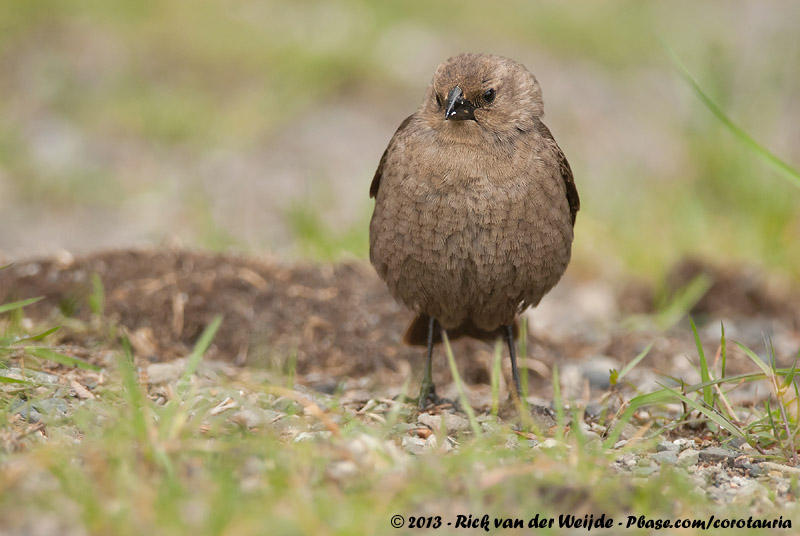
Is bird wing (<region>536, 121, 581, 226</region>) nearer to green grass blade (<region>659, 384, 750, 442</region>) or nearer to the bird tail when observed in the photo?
the bird tail

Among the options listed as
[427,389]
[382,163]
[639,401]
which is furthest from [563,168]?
[639,401]

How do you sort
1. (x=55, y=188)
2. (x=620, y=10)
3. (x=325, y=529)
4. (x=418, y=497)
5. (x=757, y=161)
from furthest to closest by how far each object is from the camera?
(x=620, y=10)
(x=757, y=161)
(x=55, y=188)
(x=418, y=497)
(x=325, y=529)

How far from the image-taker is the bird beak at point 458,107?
13.8 ft

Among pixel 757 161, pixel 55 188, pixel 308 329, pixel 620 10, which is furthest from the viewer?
pixel 620 10

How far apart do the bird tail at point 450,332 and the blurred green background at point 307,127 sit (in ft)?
5.48

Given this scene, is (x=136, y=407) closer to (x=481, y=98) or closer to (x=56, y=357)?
(x=56, y=357)

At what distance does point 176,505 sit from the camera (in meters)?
2.50

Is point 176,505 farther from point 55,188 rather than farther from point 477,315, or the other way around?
point 55,188

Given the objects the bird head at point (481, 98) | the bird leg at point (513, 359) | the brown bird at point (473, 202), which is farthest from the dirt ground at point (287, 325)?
the bird head at point (481, 98)

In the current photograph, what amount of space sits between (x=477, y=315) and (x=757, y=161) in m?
5.12

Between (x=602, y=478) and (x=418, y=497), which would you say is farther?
(x=602, y=478)

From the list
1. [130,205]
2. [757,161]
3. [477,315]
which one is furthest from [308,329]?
[757,161]

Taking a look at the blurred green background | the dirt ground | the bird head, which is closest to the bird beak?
the bird head

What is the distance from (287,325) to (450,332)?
0.89 metres
